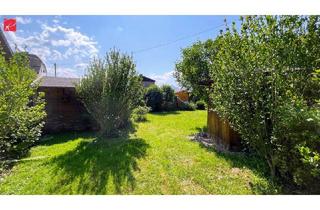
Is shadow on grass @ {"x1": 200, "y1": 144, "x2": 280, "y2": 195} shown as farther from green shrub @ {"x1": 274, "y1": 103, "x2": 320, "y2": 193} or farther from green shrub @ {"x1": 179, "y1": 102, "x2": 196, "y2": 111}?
green shrub @ {"x1": 179, "y1": 102, "x2": 196, "y2": 111}

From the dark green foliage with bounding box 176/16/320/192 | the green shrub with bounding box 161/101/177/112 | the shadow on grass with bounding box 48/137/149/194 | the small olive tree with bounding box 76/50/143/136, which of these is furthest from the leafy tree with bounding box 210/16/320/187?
the green shrub with bounding box 161/101/177/112

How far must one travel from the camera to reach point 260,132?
14.3 ft

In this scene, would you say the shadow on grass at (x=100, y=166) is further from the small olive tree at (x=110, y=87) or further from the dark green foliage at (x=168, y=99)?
the dark green foliage at (x=168, y=99)

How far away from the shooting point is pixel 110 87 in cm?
806

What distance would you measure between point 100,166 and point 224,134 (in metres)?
4.10

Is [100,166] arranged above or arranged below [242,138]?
below

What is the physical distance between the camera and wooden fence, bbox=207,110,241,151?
6819mm

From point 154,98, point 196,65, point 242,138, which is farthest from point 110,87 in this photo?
point 154,98

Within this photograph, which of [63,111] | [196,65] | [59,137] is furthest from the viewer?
[196,65]

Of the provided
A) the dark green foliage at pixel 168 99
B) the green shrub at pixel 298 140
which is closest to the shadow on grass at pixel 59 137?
the green shrub at pixel 298 140

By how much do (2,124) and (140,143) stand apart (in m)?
4.07

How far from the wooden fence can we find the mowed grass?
630 mm

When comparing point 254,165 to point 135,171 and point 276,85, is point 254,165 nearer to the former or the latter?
point 276,85
